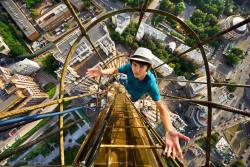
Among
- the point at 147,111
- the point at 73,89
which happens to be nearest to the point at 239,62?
the point at 147,111

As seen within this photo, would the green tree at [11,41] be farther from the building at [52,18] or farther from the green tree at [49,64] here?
the building at [52,18]

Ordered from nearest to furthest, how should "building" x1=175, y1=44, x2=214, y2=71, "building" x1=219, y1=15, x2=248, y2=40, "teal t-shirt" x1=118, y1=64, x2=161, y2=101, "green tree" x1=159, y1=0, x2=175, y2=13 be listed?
"teal t-shirt" x1=118, y1=64, x2=161, y2=101 → "building" x1=175, y1=44, x2=214, y2=71 → "green tree" x1=159, y1=0, x2=175, y2=13 → "building" x1=219, y1=15, x2=248, y2=40

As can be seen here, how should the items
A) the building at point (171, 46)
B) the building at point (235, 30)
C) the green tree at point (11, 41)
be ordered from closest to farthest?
1. the green tree at point (11, 41)
2. the building at point (171, 46)
3. the building at point (235, 30)

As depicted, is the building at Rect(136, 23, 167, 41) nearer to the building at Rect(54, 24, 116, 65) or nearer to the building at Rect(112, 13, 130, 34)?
the building at Rect(112, 13, 130, 34)

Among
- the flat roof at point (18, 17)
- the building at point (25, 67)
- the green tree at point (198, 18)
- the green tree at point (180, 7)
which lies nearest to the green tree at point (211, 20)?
the green tree at point (198, 18)

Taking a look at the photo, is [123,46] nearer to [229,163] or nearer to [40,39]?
[40,39]

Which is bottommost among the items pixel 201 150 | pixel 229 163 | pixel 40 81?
pixel 229 163

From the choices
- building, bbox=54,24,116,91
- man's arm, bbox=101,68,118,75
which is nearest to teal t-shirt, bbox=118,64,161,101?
man's arm, bbox=101,68,118,75
